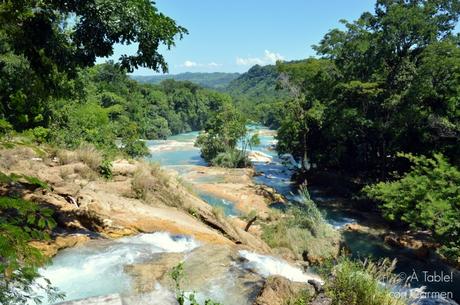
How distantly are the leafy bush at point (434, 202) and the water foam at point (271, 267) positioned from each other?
6102 mm

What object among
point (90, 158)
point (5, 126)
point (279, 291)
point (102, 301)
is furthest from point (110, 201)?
point (5, 126)

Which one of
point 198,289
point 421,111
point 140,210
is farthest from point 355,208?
point 198,289

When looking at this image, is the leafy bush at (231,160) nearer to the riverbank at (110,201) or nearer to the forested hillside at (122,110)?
the forested hillside at (122,110)

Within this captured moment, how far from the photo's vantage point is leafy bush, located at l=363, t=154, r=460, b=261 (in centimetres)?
1298

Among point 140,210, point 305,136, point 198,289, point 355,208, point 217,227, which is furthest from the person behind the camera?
point 305,136

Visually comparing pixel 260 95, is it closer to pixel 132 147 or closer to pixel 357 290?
pixel 132 147

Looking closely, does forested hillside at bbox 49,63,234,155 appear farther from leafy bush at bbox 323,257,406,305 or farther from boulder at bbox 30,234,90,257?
leafy bush at bbox 323,257,406,305

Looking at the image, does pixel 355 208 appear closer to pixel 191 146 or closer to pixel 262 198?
pixel 262 198

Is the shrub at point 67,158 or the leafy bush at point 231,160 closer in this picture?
the shrub at point 67,158

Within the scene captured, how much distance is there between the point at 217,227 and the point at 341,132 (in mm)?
16742

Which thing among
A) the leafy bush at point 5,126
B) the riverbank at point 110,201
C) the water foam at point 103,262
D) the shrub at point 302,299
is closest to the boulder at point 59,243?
the riverbank at point 110,201

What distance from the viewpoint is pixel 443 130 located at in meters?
20.2

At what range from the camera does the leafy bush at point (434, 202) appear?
13.0 meters

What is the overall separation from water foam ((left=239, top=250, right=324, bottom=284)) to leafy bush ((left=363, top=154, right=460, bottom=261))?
6.10 meters
